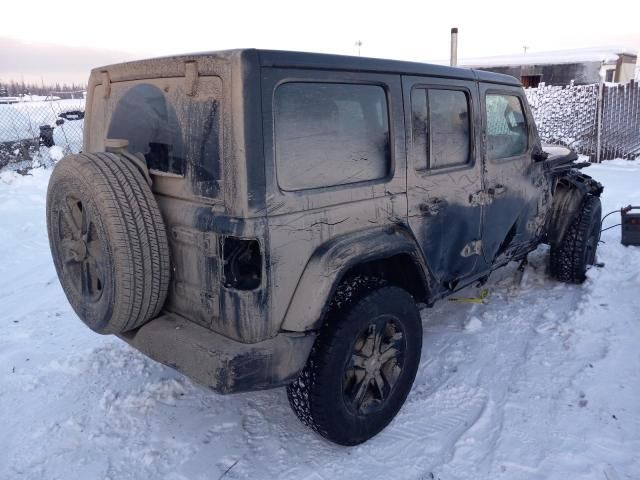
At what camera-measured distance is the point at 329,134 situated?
8.20ft

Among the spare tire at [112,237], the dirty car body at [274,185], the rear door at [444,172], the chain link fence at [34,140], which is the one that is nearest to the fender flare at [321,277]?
the dirty car body at [274,185]

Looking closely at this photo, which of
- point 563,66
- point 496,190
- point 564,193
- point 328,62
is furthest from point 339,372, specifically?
point 563,66

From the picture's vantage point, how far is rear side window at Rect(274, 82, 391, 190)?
7.58 feet

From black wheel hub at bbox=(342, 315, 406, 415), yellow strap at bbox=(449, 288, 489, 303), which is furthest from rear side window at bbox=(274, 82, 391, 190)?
yellow strap at bbox=(449, 288, 489, 303)

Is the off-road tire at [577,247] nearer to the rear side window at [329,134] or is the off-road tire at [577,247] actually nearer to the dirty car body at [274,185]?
the dirty car body at [274,185]

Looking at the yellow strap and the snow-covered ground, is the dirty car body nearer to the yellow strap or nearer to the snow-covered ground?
the snow-covered ground

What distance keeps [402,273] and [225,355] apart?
4.17 ft

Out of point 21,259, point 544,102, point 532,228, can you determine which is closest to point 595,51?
point 544,102

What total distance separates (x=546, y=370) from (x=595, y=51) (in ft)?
84.0

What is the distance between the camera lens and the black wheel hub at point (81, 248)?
8.30 ft

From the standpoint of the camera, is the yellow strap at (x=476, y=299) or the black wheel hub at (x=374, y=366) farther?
the yellow strap at (x=476, y=299)

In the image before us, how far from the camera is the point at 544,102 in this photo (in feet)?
40.8

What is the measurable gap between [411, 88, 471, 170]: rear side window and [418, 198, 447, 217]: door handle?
0.67 feet

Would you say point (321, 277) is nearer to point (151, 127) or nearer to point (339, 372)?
point (339, 372)
